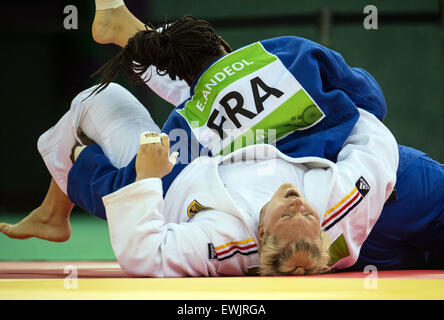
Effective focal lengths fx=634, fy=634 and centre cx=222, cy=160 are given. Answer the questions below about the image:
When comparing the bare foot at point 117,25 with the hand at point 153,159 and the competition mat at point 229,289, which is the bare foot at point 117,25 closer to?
the hand at point 153,159

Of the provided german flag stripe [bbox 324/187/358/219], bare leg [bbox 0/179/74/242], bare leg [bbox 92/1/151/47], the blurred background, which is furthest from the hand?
the blurred background

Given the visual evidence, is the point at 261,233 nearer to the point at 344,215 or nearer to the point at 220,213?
the point at 220,213

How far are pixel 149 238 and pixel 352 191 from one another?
574 millimetres

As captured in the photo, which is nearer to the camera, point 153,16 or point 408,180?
point 408,180

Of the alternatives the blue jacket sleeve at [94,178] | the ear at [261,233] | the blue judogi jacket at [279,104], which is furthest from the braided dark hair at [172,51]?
the ear at [261,233]

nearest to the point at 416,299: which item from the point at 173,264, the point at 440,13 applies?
the point at 173,264

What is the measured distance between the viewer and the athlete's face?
161 cm

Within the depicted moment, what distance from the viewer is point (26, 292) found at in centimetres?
136

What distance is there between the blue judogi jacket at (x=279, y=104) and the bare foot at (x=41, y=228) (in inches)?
14.0

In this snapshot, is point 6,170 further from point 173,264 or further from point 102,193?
point 173,264

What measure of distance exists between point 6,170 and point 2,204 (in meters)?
0.32

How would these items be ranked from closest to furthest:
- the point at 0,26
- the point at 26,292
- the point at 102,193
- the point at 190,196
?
the point at 26,292, the point at 190,196, the point at 102,193, the point at 0,26

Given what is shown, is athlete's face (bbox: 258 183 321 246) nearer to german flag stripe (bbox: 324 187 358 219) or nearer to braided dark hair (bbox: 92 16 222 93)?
german flag stripe (bbox: 324 187 358 219)

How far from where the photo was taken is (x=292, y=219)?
5.29 ft
